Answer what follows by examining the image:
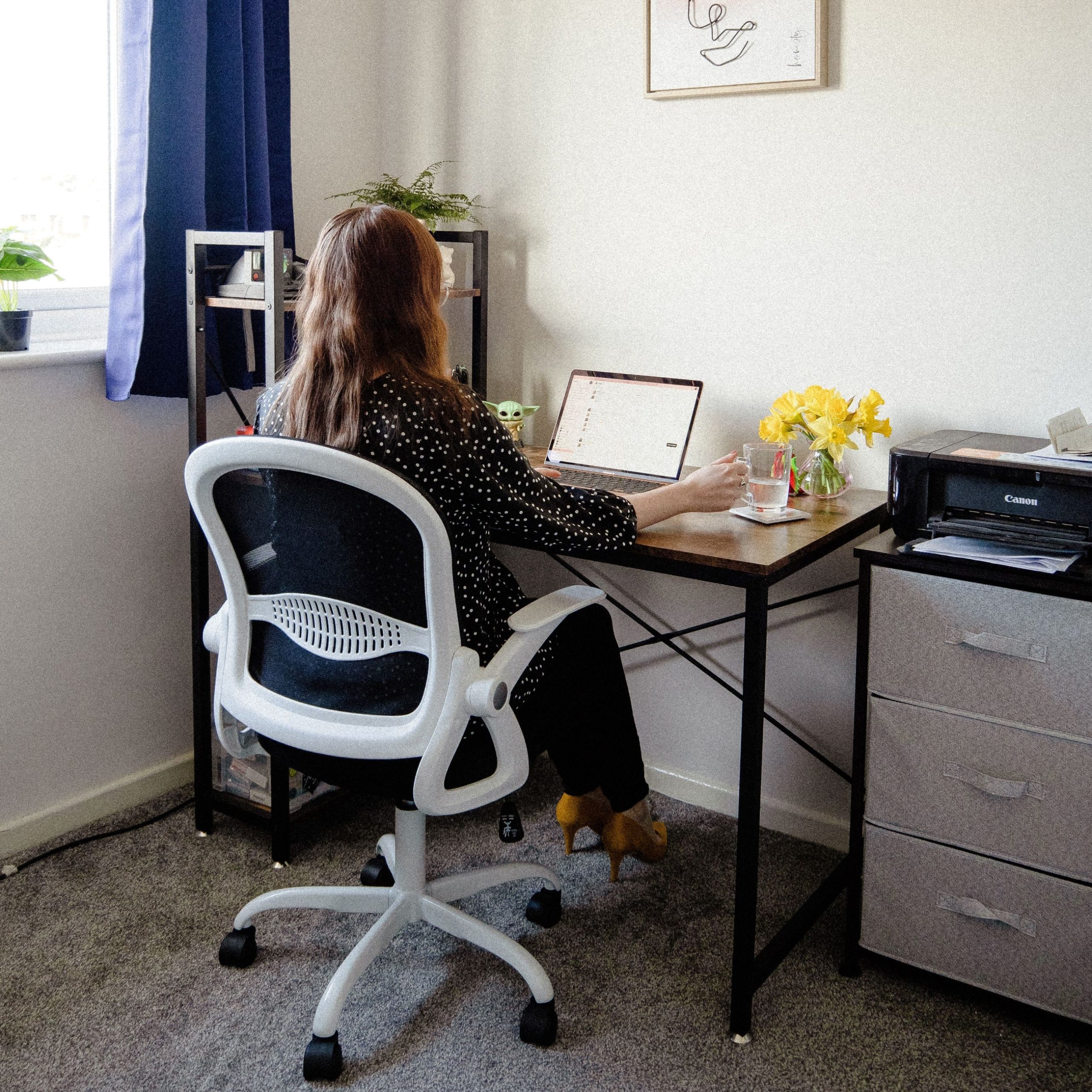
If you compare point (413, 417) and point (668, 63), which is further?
point (668, 63)

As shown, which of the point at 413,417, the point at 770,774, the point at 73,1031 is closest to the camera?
the point at 413,417

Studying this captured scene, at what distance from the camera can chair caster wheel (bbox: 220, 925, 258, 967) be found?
6.24 ft

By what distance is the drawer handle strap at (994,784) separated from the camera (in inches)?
65.2

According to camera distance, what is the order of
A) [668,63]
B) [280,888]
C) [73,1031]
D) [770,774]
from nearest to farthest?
1. [73,1031]
2. [280,888]
3. [668,63]
4. [770,774]

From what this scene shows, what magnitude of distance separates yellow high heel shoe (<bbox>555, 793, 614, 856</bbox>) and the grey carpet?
2.6 inches

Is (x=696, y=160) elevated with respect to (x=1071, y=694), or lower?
elevated

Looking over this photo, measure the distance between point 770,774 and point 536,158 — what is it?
1.43 m

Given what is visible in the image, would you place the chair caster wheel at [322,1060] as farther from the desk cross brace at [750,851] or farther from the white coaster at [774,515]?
the white coaster at [774,515]

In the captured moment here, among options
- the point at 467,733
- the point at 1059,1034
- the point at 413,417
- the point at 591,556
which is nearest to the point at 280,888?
the point at 467,733

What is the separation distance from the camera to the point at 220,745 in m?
2.50

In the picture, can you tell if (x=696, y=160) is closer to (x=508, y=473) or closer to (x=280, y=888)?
(x=508, y=473)

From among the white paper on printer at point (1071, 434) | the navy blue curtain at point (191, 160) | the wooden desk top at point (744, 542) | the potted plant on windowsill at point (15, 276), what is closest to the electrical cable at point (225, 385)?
the navy blue curtain at point (191, 160)

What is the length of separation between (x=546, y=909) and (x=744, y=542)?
77 centimetres

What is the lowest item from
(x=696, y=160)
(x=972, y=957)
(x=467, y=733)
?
(x=972, y=957)
